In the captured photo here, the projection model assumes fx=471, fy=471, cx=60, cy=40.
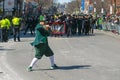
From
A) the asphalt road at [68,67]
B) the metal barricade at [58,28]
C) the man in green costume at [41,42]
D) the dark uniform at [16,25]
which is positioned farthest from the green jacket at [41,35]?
the metal barricade at [58,28]

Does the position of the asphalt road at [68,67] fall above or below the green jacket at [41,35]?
below

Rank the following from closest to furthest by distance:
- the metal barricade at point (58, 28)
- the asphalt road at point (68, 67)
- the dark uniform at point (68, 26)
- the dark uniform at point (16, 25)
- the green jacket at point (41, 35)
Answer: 1. the asphalt road at point (68, 67)
2. the green jacket at point (41, 35)
3. the dark uniform at point (16, 25)
4. the metal barricade at point (58, 28)
5. the dark uniform at point (68, 26)

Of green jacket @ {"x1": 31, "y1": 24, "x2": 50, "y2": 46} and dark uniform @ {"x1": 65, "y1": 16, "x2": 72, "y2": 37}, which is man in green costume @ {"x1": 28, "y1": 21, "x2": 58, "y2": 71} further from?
dark uniform @ {"x1": 65, "y1": 16, "x2": 72, "y2": 37}

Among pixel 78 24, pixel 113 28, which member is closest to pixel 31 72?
pixel 78 24

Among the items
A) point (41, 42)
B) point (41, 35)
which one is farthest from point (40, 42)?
point (41, 35)

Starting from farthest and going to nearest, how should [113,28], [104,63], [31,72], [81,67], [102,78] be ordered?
[113,28] → [104,63] → [81,67] → [31,72] → [102,78]

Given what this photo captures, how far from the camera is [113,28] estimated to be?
50406mm

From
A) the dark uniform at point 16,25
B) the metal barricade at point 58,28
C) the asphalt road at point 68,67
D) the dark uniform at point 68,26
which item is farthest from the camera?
the dark uniform at point 68,26

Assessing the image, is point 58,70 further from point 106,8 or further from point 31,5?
point 106,8

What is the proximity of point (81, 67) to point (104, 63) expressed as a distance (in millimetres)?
1530

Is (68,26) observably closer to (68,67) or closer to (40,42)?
(68,67)

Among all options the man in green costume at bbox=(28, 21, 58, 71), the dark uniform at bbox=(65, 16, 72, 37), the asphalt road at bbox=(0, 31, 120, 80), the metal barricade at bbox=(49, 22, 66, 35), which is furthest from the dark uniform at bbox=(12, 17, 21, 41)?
the man in green costume at bbox=(28, 21, 58, 71)

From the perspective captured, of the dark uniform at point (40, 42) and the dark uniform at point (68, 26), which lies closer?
the dark uniform at point (40, 42)

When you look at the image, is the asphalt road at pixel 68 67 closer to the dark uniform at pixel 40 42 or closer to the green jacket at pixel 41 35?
the dark uniform at pixel 40 42
